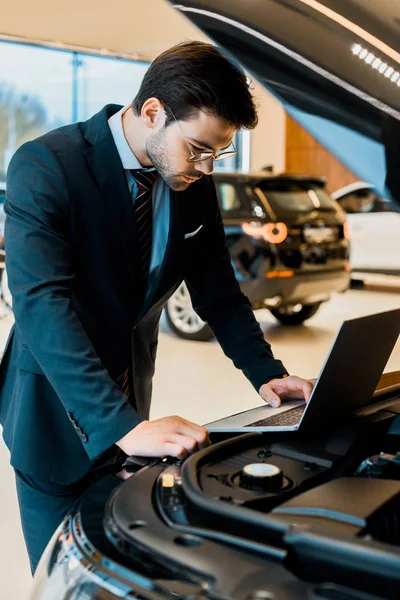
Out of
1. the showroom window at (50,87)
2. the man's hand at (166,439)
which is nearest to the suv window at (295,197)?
the showroom window at (50,87)

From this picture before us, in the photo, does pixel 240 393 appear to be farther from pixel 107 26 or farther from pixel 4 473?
pixel 107 26

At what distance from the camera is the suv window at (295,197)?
5973mm

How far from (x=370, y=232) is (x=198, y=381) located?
4400 mm

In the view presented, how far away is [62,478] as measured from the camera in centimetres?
131

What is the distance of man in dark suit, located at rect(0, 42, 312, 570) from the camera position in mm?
1150

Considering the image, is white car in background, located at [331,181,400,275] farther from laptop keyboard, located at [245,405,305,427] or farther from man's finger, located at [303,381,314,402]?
laptop keyboard, located at [245,405,305,427]

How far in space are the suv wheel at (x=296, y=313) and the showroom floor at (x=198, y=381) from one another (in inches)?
3.2

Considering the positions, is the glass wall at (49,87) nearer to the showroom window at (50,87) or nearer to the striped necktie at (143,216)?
the showroom window at (50,87)

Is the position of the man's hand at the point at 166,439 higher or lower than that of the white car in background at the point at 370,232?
higher

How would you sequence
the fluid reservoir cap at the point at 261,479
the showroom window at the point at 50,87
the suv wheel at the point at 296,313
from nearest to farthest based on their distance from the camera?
the fluid reservoir cap at the point at 261,479, the suv wheel at the point at 296,313, the showroom window at the point at 50,87

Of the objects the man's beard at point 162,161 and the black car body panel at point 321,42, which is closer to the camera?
the black car body panel at point 321,42

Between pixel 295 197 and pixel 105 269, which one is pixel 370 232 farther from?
pixel 105 269

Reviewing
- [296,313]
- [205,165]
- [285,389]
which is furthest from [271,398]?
[296,313]

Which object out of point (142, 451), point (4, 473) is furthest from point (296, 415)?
point (4, 473)
